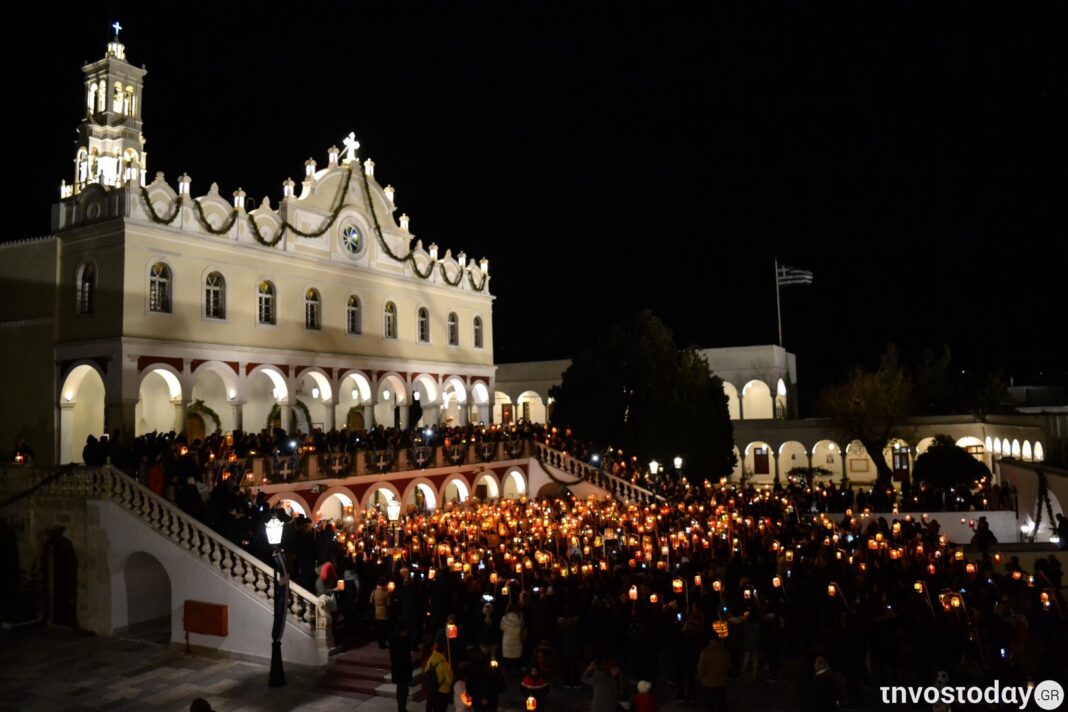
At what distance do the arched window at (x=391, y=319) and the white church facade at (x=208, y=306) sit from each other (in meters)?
0.10

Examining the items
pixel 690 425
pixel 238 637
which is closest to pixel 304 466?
pixel 238 637

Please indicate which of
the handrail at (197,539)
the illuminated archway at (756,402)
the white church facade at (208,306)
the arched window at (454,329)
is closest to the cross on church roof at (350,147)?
A: the white church facade at (208,306)

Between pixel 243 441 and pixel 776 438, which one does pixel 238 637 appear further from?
pixel 776 438

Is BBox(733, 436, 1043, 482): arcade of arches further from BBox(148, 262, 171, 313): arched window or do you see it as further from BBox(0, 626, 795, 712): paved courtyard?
BBox(0, 626, 795, 712): paved courtyard

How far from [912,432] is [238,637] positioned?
35.5 meters

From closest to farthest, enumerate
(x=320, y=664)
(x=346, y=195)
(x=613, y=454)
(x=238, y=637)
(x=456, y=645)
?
(x=456, y=645) → (x=320, y=664) → (x=238, y=637) → (x=346, y=195) → (x=613, y=454)

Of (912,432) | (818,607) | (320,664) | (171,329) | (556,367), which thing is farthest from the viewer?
(556,367)

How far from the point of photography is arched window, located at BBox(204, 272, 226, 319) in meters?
25.8

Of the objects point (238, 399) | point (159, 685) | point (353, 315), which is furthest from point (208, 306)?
point (159, 685)

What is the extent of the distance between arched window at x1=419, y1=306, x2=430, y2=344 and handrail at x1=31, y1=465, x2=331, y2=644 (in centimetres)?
1758

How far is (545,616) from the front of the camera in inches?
531

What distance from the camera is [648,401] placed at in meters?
35.0

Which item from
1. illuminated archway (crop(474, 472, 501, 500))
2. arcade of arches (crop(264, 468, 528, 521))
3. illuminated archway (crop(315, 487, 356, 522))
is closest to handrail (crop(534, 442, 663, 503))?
arcade of arches (crop(264, 468, 528, 521))

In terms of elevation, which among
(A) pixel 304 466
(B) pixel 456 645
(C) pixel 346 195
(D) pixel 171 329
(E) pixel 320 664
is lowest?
(E) pixel 320 664
